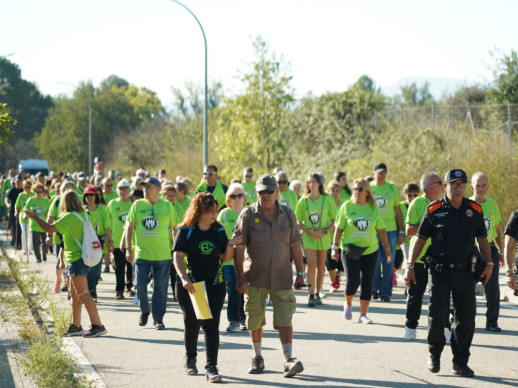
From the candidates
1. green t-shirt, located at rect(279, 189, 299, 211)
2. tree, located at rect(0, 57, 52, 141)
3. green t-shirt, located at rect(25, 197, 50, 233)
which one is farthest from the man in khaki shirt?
tree, located at rect(0, 57, 52, 141)

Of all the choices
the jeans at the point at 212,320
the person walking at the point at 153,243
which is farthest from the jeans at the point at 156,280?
the jeans at the point at 212,320

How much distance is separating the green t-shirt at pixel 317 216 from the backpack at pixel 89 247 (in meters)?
3.66

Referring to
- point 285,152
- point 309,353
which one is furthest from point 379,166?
point 285,152

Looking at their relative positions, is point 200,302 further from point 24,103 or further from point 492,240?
point 24,103

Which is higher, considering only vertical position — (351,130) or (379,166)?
(351,130)

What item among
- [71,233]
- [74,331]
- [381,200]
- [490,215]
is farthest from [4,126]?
[381,200]

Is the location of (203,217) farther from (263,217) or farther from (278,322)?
(278,322)

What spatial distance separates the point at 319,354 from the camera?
8984mm

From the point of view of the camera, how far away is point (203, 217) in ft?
25.1

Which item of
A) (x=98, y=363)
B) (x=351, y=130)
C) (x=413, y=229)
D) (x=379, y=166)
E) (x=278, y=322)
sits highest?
Result: (x=351, y=130)

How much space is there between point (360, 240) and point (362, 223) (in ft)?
0.75

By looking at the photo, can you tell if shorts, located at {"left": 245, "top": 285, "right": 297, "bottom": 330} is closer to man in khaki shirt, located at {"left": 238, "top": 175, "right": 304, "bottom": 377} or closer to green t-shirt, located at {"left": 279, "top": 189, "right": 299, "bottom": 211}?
man in khaki shirt, located at {"left": 238, "top": 175, "right": 304, "bottom": 377}

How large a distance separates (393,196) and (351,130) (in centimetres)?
2207

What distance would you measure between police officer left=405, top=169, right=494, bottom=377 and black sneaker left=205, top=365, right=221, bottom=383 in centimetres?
204
